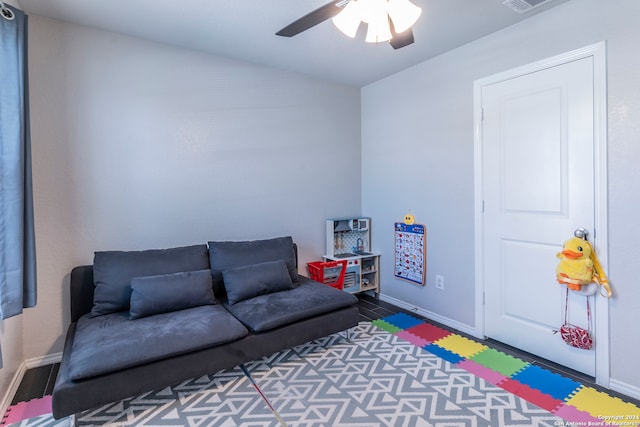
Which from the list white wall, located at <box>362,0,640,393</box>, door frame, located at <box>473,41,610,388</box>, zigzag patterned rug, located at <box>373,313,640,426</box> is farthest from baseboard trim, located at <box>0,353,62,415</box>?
door frame, located at <box>473,41,610,388</box>

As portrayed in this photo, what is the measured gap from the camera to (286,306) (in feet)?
8.12

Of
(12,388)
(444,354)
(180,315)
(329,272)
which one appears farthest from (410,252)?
(12,388)

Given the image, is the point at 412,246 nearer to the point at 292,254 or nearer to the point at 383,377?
the point at 292,254

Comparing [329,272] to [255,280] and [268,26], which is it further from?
[268,26]

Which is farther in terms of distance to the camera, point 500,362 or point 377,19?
point 500,362

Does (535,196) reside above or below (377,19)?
below

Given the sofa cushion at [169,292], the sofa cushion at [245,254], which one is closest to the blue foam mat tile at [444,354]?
the sofa cushion at [245,254]

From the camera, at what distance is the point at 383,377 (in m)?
2.25

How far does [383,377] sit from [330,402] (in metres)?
0.45

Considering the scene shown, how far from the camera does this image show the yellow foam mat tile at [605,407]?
1.83 m

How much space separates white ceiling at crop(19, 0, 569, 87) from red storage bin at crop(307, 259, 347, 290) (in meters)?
2.11

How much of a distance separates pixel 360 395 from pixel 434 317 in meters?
1.52

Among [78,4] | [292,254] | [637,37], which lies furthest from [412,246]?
[78,4]

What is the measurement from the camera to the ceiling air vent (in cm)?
220
